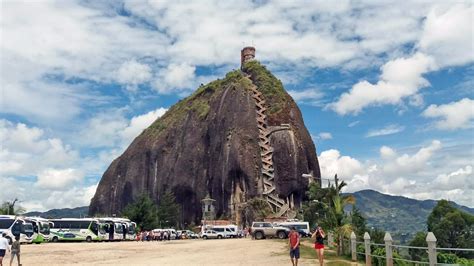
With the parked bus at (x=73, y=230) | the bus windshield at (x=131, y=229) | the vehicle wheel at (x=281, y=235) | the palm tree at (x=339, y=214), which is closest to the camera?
the palm tree at (x=339, y=214)

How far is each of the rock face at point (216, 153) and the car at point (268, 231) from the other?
36315 millimetres

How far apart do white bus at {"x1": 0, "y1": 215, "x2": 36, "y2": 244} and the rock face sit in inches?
1827

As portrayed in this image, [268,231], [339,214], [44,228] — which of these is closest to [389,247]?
[339,214]

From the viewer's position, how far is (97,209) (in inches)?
4707

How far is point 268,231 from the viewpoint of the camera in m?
54.2

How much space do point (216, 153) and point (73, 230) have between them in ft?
154

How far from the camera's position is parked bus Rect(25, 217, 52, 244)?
4950cm

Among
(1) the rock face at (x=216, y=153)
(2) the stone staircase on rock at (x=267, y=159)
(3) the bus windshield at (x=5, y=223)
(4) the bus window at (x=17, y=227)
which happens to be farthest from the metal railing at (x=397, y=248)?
(1) the rock face at (x=216, y=153)

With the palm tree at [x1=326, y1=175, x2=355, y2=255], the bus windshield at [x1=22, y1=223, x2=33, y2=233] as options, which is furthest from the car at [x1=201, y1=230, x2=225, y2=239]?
the palm tree at [x1=326, y1=175, x2=355, y2=255]

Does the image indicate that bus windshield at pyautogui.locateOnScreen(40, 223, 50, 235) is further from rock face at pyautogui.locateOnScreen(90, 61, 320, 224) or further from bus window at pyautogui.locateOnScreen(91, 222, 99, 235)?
rock face at pyautogui.locateOnScreen(90, 61, 320, 224)

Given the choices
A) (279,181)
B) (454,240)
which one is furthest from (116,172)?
(454,240)

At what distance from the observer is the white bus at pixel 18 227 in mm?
46031

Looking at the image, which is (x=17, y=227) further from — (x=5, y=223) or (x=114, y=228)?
(x=114, y=228)

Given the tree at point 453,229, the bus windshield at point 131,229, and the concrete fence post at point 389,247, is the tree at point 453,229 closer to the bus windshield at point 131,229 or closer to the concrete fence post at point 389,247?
the bus windshield at point 131,229
